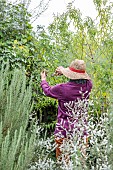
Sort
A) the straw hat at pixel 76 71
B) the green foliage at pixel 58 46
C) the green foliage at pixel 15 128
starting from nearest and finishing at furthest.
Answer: the green foliage at pixel 15 128 → the straw hat at pixel 76 71 → the green foliage at pixel 58 46

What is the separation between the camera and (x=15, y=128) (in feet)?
12.2

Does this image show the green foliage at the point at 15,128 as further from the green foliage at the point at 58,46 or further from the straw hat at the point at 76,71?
the green foliage at the point at 58,46

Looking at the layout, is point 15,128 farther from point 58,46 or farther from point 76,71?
point 58,46

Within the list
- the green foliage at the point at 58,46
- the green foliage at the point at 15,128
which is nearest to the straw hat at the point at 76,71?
the green foliage at the point at 15,128

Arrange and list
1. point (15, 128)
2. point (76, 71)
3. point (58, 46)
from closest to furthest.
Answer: point (15, 128) → point (76, 71) → point (58, 46)

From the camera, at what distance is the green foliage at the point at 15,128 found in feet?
10.5

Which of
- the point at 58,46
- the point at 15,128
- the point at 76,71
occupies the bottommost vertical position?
the point at 15,128

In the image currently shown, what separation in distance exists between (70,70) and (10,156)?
4.94ft

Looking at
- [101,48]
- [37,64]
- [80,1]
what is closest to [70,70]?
[37,64]

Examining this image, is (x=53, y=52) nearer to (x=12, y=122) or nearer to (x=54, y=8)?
(x=54, y=8)

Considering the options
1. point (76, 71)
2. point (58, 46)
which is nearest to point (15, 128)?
point (76, 71)

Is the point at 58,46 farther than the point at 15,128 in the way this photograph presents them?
Yes

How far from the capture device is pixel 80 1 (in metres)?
6.13

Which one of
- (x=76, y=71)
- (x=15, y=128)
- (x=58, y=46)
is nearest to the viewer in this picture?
(x=15, y=128)
